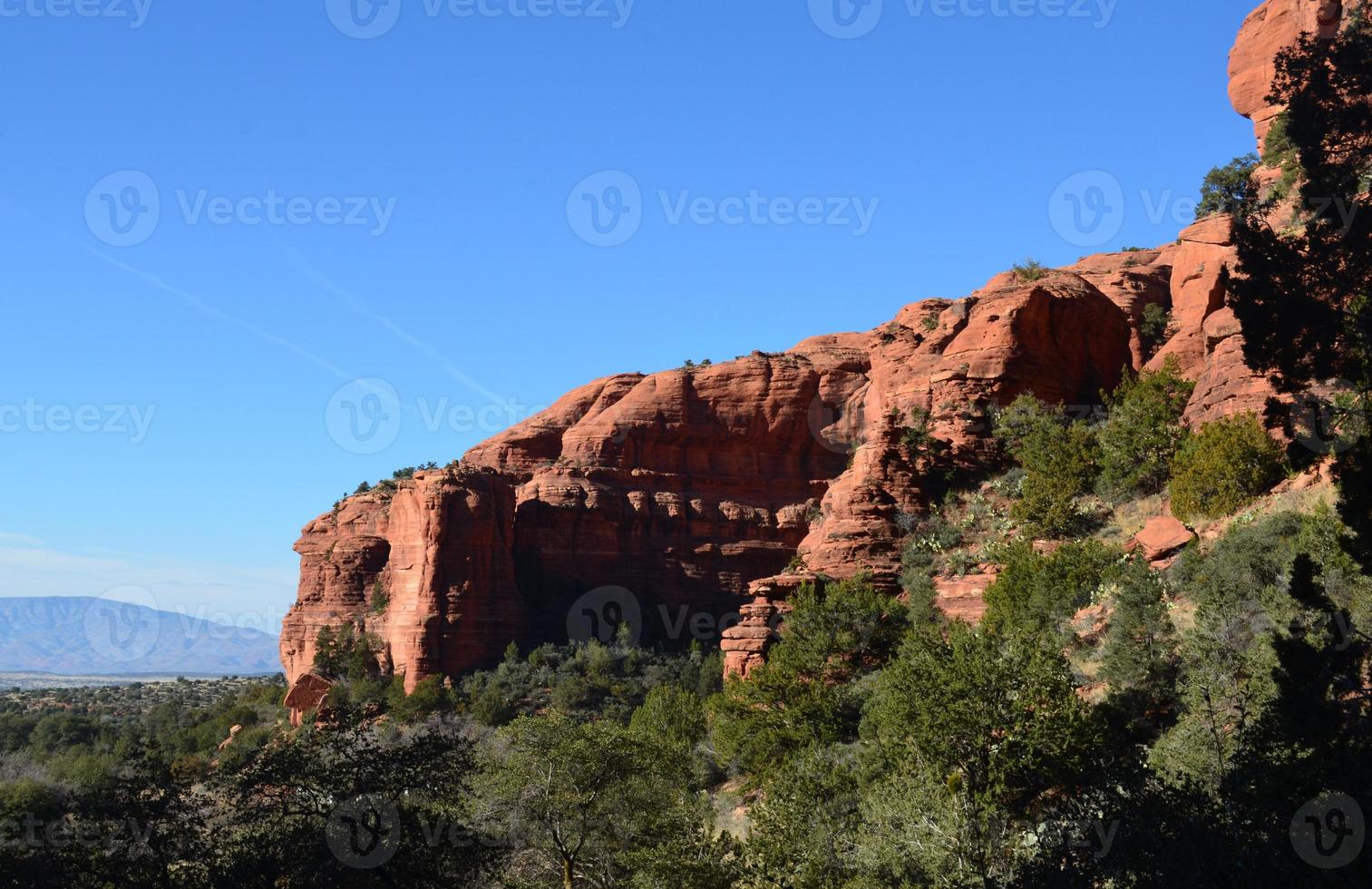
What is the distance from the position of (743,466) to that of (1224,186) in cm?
3508

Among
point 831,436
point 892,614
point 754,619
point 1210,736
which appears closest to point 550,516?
point 831,436

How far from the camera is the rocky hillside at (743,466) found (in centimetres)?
4781

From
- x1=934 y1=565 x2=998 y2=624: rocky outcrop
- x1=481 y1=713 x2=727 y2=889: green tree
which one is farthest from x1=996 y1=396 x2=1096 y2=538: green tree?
x1=481 y1=713 x2=727 y2=889: green tree

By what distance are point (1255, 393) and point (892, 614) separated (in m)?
14.1

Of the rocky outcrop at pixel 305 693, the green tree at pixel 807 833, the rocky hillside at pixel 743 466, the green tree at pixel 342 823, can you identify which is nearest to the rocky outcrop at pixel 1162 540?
the rocky hillside at pixel 743 466

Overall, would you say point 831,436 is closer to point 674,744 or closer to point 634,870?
point 674,744

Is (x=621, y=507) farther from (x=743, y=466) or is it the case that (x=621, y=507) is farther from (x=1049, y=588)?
(x=1049, y=588)

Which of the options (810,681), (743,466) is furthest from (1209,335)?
(743,466)

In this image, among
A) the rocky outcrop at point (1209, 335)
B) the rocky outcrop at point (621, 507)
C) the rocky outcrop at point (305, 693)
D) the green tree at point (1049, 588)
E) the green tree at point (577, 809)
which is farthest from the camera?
the rocky outcrop at point (305, 693)

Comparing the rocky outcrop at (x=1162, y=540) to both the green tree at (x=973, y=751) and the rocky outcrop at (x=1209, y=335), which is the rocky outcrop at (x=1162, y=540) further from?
the green tree at (x=973, y=751)

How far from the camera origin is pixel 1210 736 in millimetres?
22000

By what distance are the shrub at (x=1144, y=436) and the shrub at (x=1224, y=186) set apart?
52.9ft

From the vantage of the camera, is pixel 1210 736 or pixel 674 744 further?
pixel 674 744

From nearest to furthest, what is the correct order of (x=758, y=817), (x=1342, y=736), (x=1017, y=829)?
(x=1342, y=736) → (x=1017, y=829) → (x=758, y=817)
